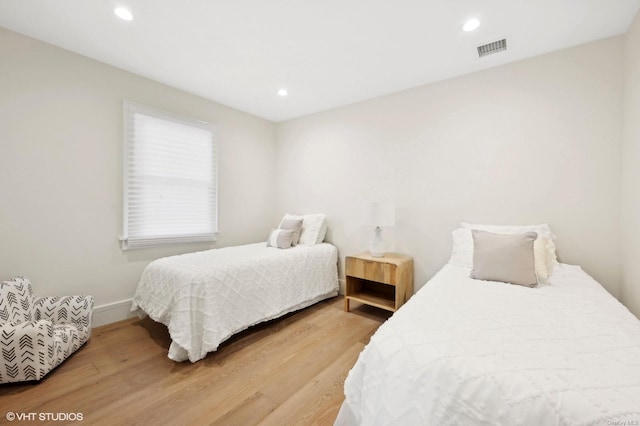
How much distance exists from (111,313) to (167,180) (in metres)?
1.44

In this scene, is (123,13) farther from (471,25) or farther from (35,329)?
(471,25)

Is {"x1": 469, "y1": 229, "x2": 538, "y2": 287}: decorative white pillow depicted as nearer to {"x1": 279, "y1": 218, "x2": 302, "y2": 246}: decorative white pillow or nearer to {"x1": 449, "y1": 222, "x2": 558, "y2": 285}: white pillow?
{"x1": 449, "y1": 222, "x2": 558, "y2": 285}: white pillow

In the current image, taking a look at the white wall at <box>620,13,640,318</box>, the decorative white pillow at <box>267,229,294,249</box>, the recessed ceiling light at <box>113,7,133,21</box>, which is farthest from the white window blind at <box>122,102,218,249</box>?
the white wall at <box>620,13,640,318</box>

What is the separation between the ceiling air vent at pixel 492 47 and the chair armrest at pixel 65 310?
13.0 ft

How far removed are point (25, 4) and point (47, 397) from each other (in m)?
2.56

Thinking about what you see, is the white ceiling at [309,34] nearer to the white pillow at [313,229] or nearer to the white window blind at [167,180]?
the white window blind at [167,180]

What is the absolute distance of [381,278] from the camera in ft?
8.57

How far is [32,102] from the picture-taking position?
209 centimetres

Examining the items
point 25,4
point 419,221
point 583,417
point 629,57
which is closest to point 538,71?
point 629,57

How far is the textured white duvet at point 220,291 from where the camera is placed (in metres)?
1.94

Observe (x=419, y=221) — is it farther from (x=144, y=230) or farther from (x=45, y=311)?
(x=45, y=311)

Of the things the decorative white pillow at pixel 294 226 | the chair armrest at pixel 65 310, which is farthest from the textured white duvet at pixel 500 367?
the chair armrest at pixel 65 310

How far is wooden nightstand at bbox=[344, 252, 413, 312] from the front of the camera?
2549 mm

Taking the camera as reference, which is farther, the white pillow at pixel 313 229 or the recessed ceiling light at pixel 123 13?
the white pillow at pixel 313 229
